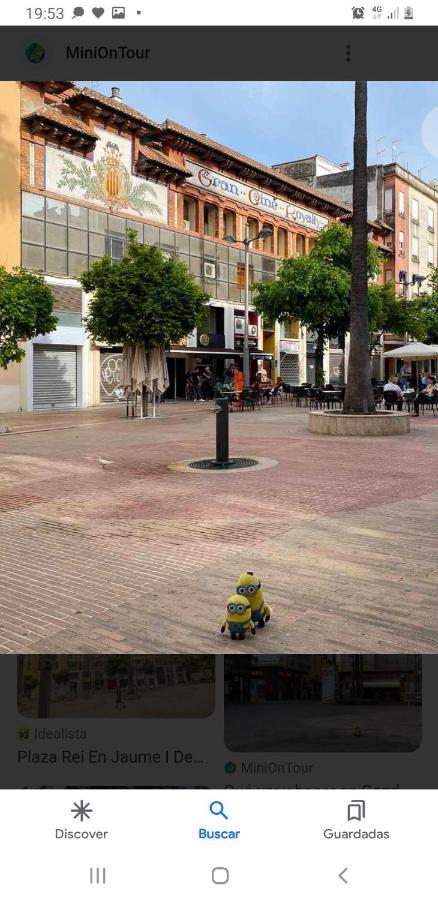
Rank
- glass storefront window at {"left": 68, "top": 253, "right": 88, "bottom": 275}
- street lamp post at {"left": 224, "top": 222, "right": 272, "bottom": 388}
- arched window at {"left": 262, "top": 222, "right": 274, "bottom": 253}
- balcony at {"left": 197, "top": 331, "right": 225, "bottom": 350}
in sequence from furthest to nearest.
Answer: arched window at {"left": 262, "top": 222, "right": 274, "bottom": 253}, balcony at {"left": 197, "top": 331, "right": 225, "bottom": 350}, street lamp post at {"left": 224, "top": 222, "right": 272, "bottom": 388}, glass storefront window at {"left": 68, "top": 253, "right": 88, "bottom": 275}

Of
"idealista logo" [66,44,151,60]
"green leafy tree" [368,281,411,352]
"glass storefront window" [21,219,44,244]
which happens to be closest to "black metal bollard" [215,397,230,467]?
"idealista logo" [66,44,151,60]

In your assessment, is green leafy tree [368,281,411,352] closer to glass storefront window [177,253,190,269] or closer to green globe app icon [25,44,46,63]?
glass storefront window [177,253,190,269]

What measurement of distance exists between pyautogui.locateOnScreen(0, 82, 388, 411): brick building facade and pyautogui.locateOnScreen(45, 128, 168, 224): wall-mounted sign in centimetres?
5

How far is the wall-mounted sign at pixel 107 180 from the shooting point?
27609 mm

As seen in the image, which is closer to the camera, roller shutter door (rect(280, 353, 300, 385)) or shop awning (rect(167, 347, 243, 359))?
shop awning (rect(167, 347, 243, 359))

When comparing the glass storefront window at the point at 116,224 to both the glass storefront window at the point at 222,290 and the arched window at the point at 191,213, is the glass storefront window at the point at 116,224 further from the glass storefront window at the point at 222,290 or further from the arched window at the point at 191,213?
the glass storefront window at the point at 222,290

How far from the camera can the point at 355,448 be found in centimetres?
1322

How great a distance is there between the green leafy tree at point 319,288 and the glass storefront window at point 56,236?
9885mm

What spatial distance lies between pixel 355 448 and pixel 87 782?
38.6 ft

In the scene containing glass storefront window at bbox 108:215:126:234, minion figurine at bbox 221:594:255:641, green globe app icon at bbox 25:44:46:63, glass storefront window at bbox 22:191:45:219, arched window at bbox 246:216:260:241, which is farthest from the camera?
arched window at bbox 246:216:260:241

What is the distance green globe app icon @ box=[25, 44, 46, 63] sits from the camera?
2.79 m

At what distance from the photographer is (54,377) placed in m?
28.3
